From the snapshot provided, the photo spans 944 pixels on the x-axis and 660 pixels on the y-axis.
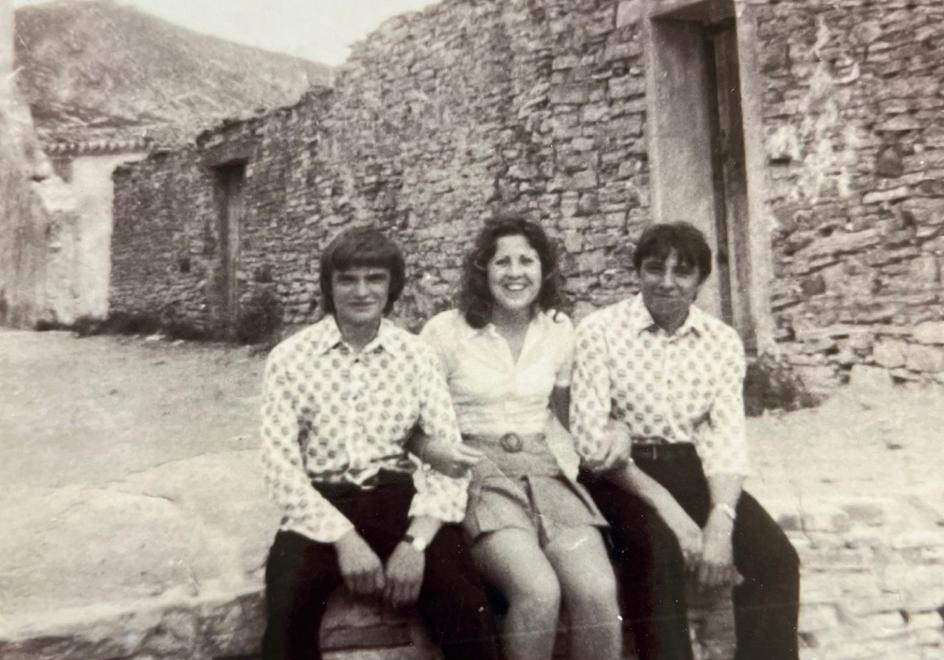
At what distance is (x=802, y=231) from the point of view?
482 cm

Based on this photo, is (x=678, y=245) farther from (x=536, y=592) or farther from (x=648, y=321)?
(x=536, y=592)

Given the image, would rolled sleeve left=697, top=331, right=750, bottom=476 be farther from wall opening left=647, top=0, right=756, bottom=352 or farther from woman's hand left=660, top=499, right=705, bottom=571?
wall opening left=647, top=0, right=756, bottom=352

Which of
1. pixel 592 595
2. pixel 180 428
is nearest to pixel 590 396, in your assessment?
pixel 592 595

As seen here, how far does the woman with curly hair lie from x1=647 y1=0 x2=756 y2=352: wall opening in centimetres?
289

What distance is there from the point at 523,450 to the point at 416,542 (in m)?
0.46

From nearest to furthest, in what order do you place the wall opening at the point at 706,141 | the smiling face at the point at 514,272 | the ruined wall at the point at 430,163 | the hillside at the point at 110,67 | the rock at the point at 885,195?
1. the smiling face at the point at 514,272
2. the hillside at the point at 110,67
3. the rock at the point at 885,195
4. the wall opening at the point at 706,141
5. the ruined wall at the point at 430,163

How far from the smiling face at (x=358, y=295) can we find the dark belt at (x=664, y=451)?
0.95 meters

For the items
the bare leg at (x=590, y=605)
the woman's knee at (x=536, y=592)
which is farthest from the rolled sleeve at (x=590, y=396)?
the woman's knee at (x=536, y=592)

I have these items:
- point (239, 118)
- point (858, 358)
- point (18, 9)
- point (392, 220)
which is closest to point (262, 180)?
point (239, 118)

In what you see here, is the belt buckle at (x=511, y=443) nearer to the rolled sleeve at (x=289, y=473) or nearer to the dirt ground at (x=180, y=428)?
the rolled sleeve at (x=289, y=473)

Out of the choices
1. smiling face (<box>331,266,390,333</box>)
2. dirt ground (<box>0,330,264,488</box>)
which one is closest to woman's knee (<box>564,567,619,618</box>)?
smiling face (<box>331,266,390,333</box>)

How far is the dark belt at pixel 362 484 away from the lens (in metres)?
2.34

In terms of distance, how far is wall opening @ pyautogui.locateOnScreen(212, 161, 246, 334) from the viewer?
8.83 m

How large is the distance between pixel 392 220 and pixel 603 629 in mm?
5132
